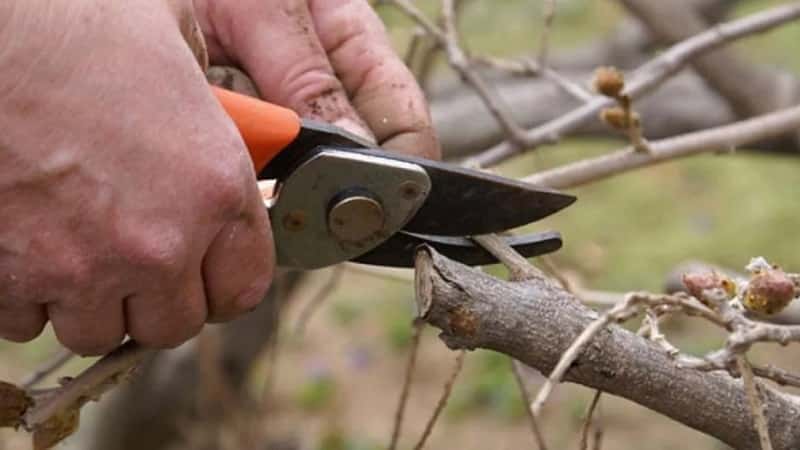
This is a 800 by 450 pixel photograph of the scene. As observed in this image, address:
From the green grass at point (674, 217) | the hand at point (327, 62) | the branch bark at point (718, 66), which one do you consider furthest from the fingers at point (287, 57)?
the green grass at point (674, 217)

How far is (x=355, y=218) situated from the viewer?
4.08 ft

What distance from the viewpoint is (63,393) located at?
3.63 feet

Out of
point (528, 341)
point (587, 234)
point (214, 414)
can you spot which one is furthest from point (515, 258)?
point (587, 234)

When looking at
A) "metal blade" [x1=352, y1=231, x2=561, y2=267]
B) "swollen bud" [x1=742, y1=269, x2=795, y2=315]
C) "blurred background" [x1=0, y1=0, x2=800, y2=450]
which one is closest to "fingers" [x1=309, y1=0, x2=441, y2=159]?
"metal blade" [x1=352, y1=231, x2=561, y2=267]

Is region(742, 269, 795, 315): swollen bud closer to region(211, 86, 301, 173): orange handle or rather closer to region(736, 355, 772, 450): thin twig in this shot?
region(736, 355, 772, 450): thin twig

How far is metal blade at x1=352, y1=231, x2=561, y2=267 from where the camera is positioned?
1.28 metres

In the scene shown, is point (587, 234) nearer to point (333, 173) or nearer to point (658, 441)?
point (658, 441)

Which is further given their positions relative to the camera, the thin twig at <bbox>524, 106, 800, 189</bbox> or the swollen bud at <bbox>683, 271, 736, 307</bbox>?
the thin twig at <bbox>524, 106, 800, 189</bbox>

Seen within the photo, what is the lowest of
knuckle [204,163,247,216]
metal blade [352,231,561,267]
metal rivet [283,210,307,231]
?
metal blade [352,231,561,267]

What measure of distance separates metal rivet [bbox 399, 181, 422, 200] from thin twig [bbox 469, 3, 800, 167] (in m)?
0.54

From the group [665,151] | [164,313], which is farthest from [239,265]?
[665,151]

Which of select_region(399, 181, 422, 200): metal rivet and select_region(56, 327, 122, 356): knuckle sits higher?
select_region(399, 181, 422, 200): metal rivet

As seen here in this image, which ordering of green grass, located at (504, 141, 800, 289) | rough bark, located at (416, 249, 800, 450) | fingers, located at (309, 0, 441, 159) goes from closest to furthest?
1. rough bark, located at (416, 249, 800, 450)
2. fingers, located at (309, 0, 441, 159)
3. green grass, located at (504, 141, 800, 289)

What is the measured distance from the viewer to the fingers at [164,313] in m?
1.16
